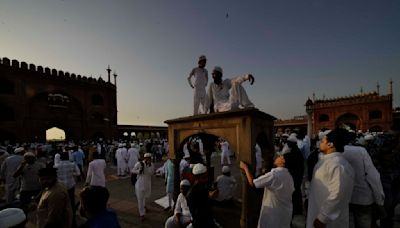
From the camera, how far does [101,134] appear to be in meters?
31.1

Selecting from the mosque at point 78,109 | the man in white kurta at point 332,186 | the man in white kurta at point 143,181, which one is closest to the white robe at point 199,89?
the man in white kurta at point 143,181

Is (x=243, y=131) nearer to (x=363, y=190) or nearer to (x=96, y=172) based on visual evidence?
(x=363, y=190)

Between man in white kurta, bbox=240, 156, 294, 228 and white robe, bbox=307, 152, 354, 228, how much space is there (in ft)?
1.37

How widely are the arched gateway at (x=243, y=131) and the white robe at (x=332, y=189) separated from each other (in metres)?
1.04

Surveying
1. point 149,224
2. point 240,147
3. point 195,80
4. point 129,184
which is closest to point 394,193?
point 240,147

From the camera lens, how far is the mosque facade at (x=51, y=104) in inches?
896

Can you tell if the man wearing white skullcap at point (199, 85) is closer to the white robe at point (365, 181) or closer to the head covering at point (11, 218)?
the white robe at point (365, 181)

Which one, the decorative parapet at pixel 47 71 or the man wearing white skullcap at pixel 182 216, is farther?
the decorative parapet at pixel 47 71

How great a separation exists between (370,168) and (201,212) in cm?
253

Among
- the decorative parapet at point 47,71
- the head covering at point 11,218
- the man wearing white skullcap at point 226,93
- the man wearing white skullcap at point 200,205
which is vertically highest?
the decorative parapet at point 47,71

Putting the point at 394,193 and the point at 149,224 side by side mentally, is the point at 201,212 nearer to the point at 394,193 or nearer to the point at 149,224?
the point at 149,224

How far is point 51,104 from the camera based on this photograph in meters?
26.0

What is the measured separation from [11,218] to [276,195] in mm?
3197

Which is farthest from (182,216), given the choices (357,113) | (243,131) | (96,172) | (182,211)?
(357,113)
